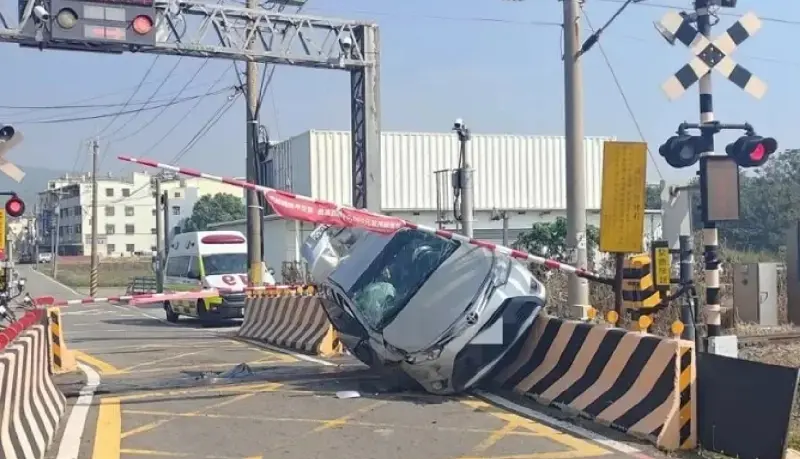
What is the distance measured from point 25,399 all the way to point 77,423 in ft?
3.54

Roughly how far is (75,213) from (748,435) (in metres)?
128

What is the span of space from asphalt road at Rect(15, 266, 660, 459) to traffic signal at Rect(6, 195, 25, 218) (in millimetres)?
4265

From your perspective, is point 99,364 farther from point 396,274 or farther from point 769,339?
point 769,339

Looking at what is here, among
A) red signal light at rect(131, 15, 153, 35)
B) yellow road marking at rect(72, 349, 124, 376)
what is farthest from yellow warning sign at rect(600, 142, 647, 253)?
red signal light at rect(131, 15, 153, 35)

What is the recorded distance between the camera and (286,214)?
31.6 feet

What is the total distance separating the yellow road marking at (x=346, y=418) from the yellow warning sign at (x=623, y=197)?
9.53 feet

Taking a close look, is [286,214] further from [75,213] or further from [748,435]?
[75,213]

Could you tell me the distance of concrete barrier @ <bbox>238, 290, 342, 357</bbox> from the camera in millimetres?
15031

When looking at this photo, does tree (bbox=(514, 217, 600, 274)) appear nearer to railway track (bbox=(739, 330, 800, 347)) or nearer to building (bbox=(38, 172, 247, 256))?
railway track (bbox=(739, 330, 800, 347))

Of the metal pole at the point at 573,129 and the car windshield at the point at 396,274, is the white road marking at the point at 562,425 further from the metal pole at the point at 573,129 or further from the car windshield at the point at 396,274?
the metal pole at the point at 573,129

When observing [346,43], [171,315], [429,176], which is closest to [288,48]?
[346,43]

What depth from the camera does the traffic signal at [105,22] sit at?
16656mm

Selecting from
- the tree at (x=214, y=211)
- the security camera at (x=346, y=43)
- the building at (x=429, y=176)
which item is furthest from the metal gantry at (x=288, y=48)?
the tree at (x=214, y=211)

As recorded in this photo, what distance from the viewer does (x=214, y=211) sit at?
107 m
